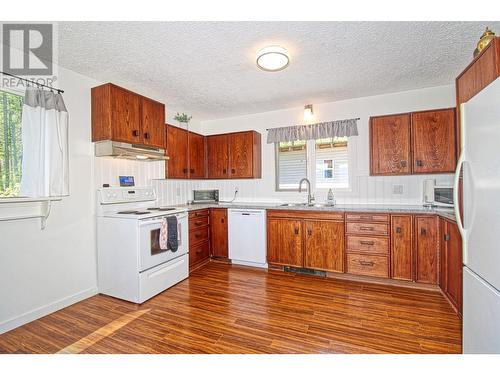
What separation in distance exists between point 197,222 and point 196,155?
120 centimetres

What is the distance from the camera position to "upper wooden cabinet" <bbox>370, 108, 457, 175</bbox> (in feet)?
9.52

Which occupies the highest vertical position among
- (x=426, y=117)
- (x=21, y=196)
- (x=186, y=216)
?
(x=426, y=117)

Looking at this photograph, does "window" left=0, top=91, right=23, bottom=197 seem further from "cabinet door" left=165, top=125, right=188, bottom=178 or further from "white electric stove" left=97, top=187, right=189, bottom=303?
"cabinet door" left=165, top=125, right=188, bottom=178

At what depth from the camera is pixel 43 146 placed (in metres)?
2.22

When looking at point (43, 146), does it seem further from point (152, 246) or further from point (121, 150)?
point (152, 246)

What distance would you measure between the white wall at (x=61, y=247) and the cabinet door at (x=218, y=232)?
1634 millimetres

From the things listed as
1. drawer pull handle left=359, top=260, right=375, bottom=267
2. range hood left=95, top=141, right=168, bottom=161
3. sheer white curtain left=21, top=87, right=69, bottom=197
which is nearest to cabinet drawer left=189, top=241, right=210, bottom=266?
range hood left=95, top=141, right=168, bottom=161

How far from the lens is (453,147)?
2.86 meters

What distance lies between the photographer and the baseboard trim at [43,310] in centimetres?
204

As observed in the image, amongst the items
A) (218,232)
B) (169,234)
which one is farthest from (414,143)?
(169,234)

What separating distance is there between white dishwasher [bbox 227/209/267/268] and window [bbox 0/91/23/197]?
96.0 inches
